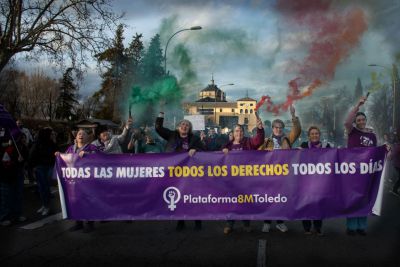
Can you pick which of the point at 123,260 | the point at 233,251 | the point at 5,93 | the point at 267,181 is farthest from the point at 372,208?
the point at 5,93

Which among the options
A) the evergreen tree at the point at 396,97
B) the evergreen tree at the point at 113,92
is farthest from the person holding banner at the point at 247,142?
the evergreen tree at the point at 113,92

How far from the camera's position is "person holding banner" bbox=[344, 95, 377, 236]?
21.8 feet

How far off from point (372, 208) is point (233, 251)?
79.4 inches

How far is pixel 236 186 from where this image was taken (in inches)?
246

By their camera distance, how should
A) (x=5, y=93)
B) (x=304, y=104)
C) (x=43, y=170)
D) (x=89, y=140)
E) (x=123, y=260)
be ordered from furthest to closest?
(x=5, y=93) → (x=304, y=104) → (x=43, y=170) → (x=89, y=140) → (x=123, y=260)

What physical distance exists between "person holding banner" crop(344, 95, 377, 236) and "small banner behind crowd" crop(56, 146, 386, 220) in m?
0.42

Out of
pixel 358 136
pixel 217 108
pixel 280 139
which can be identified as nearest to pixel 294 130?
pixel 280 139

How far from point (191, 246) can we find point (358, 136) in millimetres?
2978

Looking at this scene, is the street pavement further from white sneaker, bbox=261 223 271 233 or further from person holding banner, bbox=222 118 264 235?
person holding banner, bbox=222 118 264 235

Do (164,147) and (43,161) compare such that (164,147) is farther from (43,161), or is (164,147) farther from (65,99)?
(65,99)

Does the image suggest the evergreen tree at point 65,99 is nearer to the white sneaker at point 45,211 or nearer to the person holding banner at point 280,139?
the white sneaker at point 45,211

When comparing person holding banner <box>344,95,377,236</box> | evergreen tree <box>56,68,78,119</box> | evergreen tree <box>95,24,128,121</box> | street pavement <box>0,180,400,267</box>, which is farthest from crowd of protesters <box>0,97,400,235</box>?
evergreen tree <box>56,68,78,119</box>

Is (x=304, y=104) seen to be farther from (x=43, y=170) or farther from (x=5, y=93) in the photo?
(x=5, y=93)

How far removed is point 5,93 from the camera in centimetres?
5812
